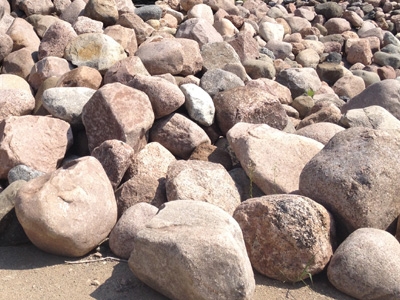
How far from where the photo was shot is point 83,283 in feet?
10.9

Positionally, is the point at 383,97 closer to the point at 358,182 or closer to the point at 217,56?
the point at 217,56

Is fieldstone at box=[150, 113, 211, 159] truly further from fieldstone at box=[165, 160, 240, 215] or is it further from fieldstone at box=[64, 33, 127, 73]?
fieldstone at box=[64, 33, 127, 73]

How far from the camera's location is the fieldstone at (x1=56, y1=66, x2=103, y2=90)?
16.6 feet

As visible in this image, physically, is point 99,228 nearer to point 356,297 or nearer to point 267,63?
point 356,297

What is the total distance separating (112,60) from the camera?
5602 millimetres

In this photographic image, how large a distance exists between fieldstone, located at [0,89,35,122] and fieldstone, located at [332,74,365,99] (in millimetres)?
4750

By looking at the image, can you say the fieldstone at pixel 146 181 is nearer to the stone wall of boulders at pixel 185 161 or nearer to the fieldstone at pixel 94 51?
the stone wall of boulders at pixel 185 161

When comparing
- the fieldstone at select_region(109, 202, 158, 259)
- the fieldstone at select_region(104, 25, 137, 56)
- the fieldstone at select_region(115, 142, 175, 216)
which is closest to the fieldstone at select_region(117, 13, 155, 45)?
the fieldstone at select_region(104, 25, 137, 56)

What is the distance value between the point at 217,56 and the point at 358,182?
10.0 ft

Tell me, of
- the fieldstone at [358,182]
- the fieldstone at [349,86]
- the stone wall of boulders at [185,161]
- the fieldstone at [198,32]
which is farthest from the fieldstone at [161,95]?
the fieldstone at [349,86]

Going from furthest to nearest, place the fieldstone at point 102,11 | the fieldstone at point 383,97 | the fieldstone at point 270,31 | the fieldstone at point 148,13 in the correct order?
the fieldstone at point 270,31
the fieldstone at point 148,13
the fieldstone at point 102,11
the fieldstone at point 383,97

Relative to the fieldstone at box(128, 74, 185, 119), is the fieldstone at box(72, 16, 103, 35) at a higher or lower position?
lower

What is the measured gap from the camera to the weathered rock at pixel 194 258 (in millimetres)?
2955

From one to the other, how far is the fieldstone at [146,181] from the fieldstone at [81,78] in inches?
41.8
